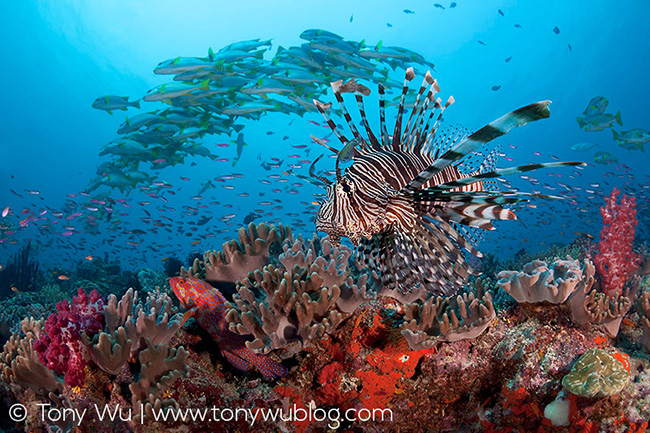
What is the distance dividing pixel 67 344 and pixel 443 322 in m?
2.66

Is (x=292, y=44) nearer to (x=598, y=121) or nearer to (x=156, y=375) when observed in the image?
(x=598, y=121)

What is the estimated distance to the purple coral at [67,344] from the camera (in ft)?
7.66

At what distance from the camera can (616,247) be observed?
3.20 meters

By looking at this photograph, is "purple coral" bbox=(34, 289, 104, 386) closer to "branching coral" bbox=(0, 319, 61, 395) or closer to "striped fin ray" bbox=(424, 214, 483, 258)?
"branching coral" bbox=(0, 319, 61, 395)

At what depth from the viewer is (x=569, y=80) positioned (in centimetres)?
4800

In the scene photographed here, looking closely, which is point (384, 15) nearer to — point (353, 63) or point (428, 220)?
point (353, 63)

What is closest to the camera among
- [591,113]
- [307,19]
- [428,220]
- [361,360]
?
[428,220]

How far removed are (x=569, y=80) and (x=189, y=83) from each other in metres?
57.2

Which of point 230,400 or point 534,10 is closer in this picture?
point 230,400

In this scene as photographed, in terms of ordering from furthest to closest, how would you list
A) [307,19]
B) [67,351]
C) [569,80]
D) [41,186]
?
[41,186] → [307,19] → [569,80] → [67,351]

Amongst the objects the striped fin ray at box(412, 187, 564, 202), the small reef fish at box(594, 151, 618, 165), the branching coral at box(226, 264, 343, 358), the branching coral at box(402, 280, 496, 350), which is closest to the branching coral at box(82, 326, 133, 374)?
the branching coral at box(226, 264, 343, 358)

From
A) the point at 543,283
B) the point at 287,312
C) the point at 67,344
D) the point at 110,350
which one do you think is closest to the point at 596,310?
the point at 543,283

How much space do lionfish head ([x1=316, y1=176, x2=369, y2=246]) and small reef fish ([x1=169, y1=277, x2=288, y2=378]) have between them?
3.89 ft

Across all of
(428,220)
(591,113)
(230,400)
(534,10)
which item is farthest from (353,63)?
(534,10)
